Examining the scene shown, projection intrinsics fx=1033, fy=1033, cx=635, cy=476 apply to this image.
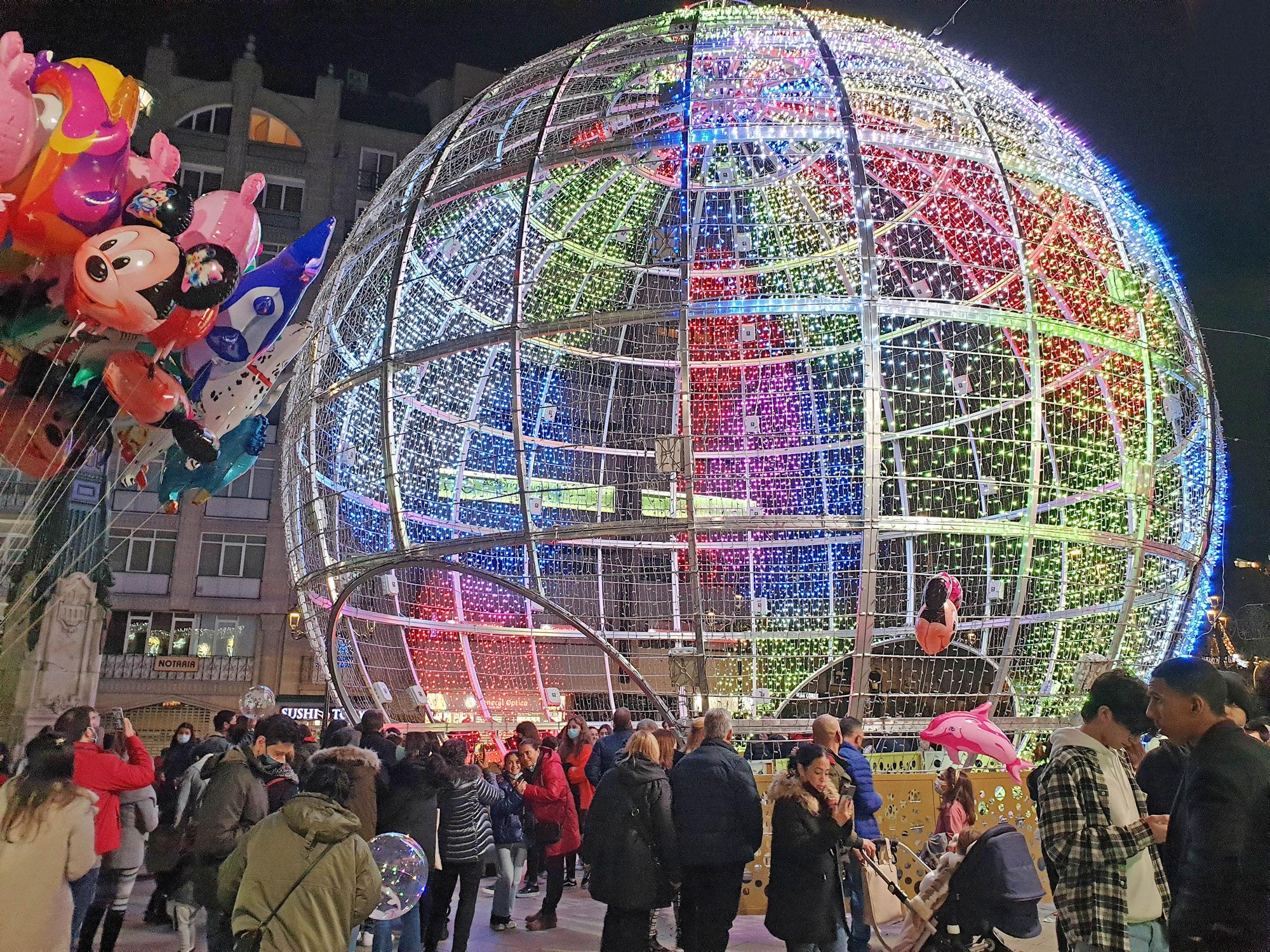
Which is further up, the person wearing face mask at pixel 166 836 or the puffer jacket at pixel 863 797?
the puffer jacket at pixel 863 797

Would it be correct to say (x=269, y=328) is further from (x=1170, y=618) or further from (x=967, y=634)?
(x=967, y=634)

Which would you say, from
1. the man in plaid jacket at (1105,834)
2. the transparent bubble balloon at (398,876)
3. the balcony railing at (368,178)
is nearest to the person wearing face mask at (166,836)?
the transparent bubble balloon at (398,876)

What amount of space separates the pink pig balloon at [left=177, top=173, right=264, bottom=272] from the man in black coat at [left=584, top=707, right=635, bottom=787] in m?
4.19

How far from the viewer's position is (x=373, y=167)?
110 ft

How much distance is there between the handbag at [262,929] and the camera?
355 cm

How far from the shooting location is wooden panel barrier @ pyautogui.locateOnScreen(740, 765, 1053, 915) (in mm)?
7602

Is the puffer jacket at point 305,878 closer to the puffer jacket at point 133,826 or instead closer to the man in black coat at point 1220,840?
the man in black coat at point 1220,840

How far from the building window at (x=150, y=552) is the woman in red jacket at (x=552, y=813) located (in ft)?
80.0

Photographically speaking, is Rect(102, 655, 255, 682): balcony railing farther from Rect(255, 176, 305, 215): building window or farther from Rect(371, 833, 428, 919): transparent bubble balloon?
Rect(371, 833, 428, 919): transparent bubble balloon

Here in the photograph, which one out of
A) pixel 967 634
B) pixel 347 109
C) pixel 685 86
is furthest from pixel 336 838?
pixel 347 109

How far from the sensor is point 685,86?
8406 millimetres

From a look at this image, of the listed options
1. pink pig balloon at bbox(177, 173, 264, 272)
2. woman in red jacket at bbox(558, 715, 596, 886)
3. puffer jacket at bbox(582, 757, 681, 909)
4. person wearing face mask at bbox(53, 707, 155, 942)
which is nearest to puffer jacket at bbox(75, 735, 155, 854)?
person wearing face mask at bbox(53, 707, 155, 942)

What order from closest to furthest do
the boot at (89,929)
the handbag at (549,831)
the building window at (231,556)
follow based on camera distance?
1. the boot at (89,929)
2. the handbag at (549,831)
3. the building window at (231,556)

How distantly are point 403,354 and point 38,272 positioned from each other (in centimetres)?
347
